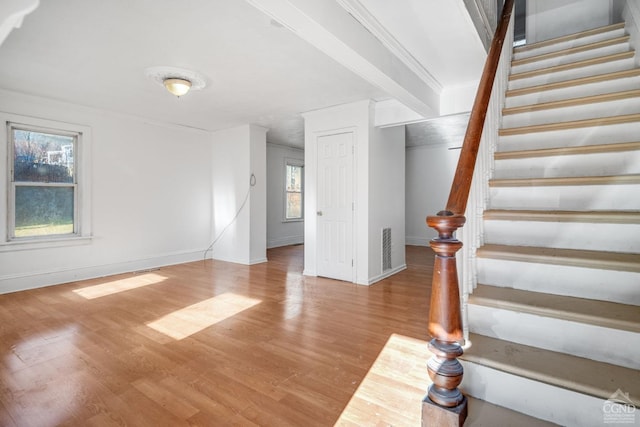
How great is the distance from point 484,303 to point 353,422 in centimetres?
91

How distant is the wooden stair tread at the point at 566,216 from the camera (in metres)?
1.67

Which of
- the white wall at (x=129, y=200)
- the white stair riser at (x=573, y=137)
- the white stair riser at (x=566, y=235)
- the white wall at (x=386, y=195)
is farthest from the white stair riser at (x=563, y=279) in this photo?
the white wall at (x=129, y=200)

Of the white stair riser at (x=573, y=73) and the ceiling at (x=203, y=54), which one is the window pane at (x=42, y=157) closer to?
the ceiling at (x=203, y=54)

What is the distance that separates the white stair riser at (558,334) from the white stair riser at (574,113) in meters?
1.84

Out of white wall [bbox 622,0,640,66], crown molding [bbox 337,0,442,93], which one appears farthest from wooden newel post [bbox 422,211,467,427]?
white wall [bbox 622,0,640,66]

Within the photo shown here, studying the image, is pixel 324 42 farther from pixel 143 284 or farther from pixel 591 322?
pixel 143 284

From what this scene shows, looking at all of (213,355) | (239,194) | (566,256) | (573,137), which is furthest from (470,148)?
(239,194)

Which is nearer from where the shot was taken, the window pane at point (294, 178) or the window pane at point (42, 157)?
the window pane at point (42, 157)

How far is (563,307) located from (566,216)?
0.64 metres

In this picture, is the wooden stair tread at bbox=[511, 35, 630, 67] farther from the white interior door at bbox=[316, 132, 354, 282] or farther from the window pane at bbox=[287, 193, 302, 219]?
the window pane at bbox=[287, 193, 302, 219]

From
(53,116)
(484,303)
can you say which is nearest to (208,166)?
(53,116)

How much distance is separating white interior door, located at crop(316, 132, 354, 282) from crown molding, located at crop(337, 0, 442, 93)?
125cm

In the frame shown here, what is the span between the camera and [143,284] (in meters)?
4.21

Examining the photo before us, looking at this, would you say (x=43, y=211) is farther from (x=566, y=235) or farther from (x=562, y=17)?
(x=562, y=17)
